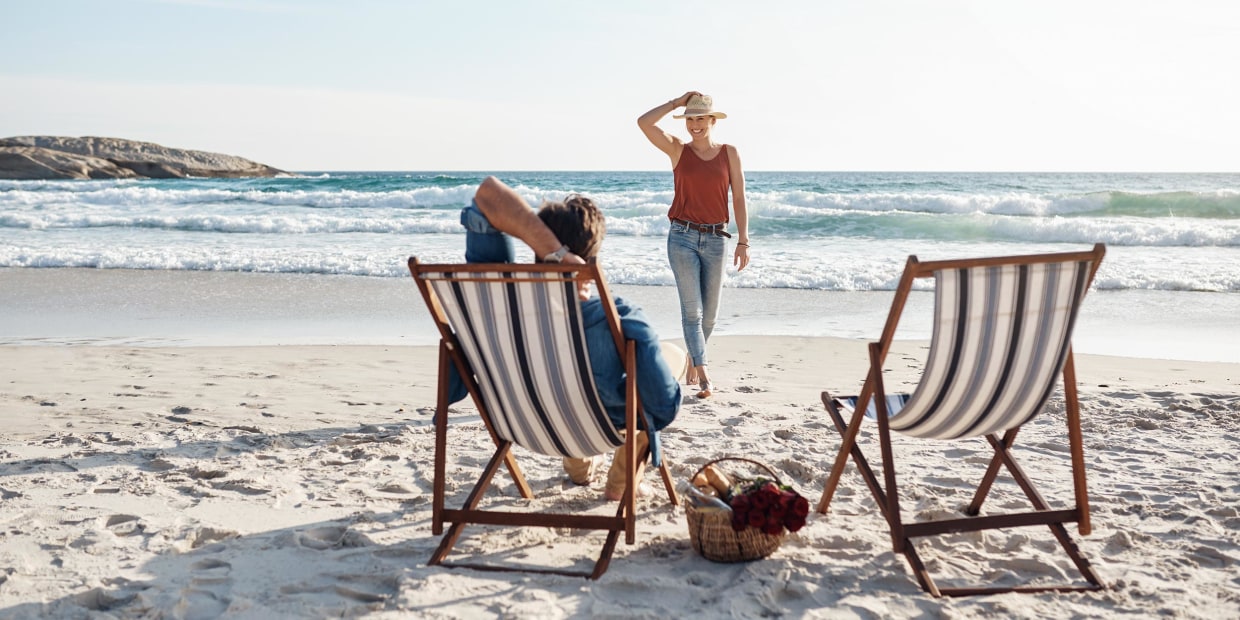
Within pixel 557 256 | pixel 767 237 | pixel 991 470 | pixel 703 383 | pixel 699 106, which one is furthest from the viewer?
pixel 767 237

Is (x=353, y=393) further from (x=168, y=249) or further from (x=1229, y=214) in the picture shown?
(x=1229, y=214)

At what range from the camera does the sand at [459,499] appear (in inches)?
101

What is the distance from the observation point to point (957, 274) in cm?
246

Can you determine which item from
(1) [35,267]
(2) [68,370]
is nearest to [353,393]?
(2) [68,370]

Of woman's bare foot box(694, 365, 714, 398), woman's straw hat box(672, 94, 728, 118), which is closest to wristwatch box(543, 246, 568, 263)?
woman's straw hat box(672, 94, 728, 118)

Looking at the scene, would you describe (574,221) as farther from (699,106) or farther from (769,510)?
(699,106)

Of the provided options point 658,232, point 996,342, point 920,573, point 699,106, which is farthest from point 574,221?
point 658,232

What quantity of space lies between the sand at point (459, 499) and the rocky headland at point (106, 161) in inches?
1730

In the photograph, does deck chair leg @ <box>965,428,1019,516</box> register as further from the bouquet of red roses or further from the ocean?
the ocean

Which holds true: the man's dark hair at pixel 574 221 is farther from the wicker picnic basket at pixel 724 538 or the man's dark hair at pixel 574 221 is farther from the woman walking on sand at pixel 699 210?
the woman walking on sand at pixel 699 210

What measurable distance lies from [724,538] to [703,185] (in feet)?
7.75

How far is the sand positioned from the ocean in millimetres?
2753

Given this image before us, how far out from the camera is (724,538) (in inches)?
109

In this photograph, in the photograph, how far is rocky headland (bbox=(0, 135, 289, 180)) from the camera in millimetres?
42688
